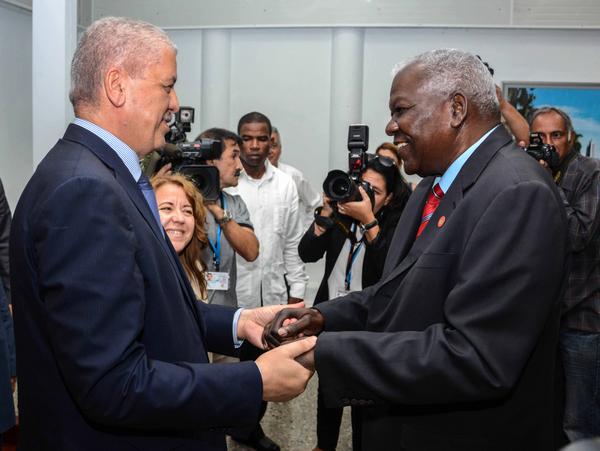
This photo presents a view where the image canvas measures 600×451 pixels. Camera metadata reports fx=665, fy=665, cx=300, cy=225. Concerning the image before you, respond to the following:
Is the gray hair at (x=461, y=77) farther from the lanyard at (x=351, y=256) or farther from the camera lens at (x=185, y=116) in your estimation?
the camera lens at (x=185, y=116)

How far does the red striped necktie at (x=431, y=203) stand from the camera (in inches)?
73.1

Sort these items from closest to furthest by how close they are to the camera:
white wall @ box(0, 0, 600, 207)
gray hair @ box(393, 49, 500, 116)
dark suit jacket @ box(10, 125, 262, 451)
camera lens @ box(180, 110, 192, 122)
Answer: dark suit jacket @ box(10, 125, 262, 451) → gray hair @ box(393, 49, 500, 116) → camera lens @ box(180, 110, 192, 122) → white wall @ box(0, 0, 600, 207)

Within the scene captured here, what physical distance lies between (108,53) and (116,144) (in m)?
0.19

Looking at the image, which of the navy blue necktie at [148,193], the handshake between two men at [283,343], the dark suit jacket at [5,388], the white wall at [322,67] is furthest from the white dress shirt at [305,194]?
the navy blue necktie at [148,193]

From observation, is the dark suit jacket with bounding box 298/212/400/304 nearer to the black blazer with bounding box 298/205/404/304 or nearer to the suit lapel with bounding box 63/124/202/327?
the black blazer with bounding box 298/205/404/304

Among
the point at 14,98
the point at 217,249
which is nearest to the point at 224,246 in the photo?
the point at 217,249

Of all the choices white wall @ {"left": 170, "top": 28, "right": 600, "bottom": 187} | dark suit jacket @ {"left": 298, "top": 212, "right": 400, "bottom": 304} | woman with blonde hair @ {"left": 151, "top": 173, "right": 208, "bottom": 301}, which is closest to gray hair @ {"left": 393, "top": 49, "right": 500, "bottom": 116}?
woman with blonde hair @ {"left": 151, "top": 173, "right": 208, "bottom": 301}

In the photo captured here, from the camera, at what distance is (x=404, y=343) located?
148cm

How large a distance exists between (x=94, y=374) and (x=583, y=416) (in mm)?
2793

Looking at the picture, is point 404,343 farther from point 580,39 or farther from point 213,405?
point 580,39

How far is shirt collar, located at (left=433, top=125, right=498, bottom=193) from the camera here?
5.56 ft

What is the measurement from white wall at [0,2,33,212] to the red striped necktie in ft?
14.7

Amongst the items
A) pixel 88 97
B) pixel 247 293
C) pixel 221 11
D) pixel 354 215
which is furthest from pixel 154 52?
pixel 221 11

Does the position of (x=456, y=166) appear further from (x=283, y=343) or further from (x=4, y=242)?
(x=4, y=242)
